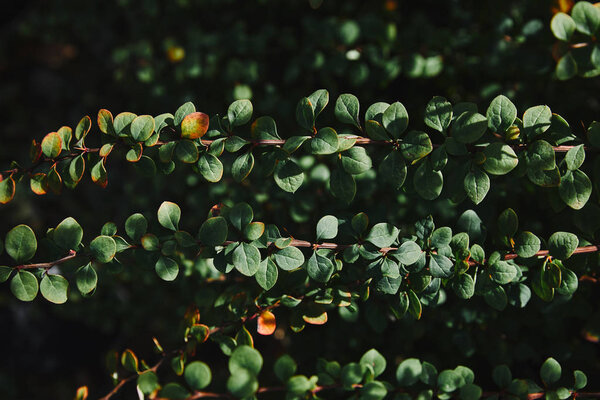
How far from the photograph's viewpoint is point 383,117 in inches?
32.9

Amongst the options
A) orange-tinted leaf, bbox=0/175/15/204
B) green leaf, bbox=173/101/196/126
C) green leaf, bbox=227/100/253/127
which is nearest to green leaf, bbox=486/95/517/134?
green leaf, bbox=227/100/253/127

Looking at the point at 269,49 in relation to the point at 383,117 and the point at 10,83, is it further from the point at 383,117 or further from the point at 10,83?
the point at 10,83

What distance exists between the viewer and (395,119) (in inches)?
32.7

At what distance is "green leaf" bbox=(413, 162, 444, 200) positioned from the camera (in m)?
0.84

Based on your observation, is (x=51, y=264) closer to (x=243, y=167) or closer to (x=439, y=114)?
(x=243, y=167)

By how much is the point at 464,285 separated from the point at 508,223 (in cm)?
17

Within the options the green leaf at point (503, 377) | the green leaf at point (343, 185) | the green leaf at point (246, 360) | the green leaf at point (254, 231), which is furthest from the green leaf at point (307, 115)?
the green leaf at point (503, 377)

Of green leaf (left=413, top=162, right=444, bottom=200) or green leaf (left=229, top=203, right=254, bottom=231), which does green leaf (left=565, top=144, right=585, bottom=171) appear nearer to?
green leaf (left=413, top=162, right=444, bottom=200)

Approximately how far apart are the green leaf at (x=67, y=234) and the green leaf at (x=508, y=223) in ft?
2.75

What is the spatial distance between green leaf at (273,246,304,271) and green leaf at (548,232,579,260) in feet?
1.56

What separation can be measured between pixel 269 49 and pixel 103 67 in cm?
175

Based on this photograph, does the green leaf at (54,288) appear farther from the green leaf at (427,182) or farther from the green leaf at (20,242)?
the green leaf at (427,182)

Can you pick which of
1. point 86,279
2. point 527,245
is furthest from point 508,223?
point 86,279

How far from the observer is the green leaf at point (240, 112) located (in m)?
0.86
